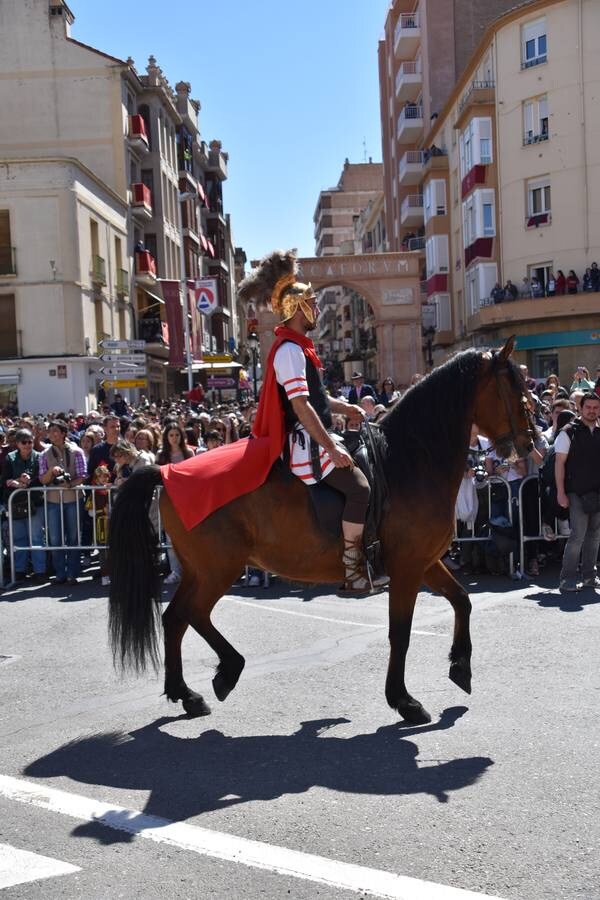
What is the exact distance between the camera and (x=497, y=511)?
462 inches

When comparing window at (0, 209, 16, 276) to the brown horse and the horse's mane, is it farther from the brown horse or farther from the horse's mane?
the horse's mane

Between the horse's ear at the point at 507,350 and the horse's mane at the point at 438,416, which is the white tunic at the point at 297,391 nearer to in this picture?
the horse's mane at the point at 438,416

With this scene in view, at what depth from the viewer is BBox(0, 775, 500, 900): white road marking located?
12.6 feet

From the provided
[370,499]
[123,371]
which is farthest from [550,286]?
[370,499]

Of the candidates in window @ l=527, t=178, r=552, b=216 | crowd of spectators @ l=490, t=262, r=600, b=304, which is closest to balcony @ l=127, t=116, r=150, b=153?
crowd of spectators @ l=490, t=262, r=600, b=304

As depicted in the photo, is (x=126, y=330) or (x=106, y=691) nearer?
(x=106, y=691)

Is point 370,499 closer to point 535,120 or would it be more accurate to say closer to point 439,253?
point 535,120

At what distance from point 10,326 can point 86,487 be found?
2498 centimetres

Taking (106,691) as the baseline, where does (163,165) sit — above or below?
above

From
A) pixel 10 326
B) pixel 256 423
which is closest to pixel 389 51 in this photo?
pixel 10 326

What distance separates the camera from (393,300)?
139ft

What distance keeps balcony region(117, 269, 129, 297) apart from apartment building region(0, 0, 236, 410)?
0.08m

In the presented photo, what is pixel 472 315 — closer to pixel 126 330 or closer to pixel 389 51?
pixel 126 330

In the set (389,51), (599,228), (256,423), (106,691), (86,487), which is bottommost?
(106,691)
